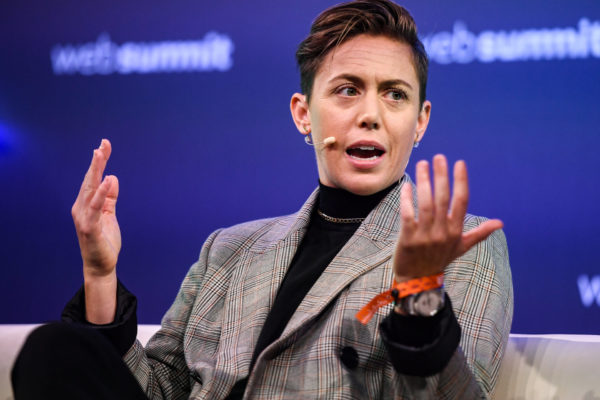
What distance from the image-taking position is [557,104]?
2145 mm

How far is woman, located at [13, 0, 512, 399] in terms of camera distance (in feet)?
3.28

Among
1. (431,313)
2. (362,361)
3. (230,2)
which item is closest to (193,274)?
(362,361)

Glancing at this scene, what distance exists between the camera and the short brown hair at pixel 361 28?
1494 mm

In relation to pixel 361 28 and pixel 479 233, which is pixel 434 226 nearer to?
pixel 479 233

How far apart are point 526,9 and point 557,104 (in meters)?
0.31

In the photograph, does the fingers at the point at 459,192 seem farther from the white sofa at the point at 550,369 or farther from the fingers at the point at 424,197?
the white sofa at the point at 550,369

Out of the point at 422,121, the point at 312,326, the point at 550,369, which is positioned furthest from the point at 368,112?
the point at 550,369

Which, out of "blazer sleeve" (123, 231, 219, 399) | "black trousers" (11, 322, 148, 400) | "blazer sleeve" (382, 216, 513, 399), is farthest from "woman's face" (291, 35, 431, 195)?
"black trousers" (11, 322, 148, 400)

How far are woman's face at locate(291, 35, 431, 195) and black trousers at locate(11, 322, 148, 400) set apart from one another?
601 mm

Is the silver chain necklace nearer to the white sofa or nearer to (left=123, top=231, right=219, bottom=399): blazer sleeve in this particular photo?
(left=123, top=231, right=219, bottom=399): blazer sleeve

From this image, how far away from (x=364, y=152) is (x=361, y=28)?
27 centimetres

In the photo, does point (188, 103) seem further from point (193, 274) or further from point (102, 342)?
point (102, 342)

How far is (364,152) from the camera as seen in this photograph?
146 cm

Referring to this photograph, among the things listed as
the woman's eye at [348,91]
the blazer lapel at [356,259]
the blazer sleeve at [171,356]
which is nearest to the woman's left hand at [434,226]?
the blazer lapel at [356,259]
